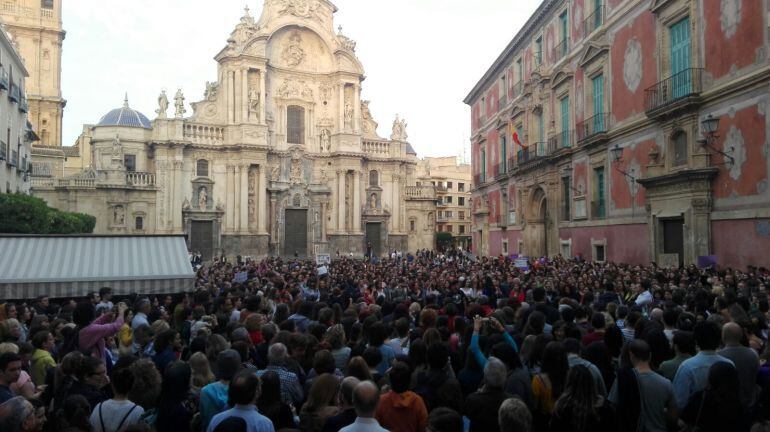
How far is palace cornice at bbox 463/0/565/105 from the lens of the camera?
98.2 feet

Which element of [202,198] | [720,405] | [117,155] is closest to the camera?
[720,405]

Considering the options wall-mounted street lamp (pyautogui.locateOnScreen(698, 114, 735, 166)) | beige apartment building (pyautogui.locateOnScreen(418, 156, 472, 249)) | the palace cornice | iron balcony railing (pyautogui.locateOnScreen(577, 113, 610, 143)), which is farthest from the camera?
beige apartment building (pyautogui.locateOnScreen(418, 156, 472, 249))

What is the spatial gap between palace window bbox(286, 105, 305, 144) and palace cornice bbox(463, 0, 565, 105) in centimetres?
1336

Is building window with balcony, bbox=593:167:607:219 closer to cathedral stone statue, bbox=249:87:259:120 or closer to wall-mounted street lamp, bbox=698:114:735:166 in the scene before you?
wall-mounted street lamp, bbox=698:114:735:166

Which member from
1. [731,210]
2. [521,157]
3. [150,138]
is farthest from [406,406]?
[150,138]

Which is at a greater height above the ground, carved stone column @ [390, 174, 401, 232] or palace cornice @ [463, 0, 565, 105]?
palace cornice @ [463, 0, 565, 105]

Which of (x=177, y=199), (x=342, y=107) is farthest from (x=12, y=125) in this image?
(x=342, y=107)

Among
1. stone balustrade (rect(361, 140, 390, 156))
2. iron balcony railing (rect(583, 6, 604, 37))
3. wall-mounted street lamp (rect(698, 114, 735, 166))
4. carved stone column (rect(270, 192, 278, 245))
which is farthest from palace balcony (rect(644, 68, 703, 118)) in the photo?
carved stone column (rect(270, 192, 278, 245))

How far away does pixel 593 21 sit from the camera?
25.1m

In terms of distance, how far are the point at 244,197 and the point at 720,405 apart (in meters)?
37.4

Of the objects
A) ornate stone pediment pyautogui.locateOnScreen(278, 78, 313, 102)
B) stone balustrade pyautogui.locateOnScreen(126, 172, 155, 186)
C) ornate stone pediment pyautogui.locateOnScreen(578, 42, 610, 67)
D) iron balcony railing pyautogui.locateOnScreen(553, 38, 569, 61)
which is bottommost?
stone balustrade pyautogui.locateOnScreen(126, 172, 155, 186)

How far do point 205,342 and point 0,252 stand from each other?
10.6m

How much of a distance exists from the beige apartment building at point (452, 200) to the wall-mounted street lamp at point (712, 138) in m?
54.7

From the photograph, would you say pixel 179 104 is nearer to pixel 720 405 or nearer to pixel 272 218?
pixel 272 218
